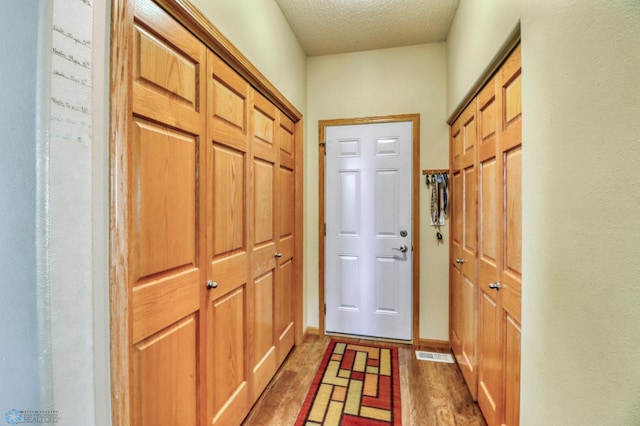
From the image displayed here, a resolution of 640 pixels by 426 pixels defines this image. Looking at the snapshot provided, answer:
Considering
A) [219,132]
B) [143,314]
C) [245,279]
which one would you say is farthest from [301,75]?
[143,314]

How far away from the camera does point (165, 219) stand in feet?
3.52

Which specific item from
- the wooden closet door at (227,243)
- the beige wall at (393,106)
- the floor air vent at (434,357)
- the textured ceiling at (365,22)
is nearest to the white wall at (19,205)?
the wooden closet door at (227,243)

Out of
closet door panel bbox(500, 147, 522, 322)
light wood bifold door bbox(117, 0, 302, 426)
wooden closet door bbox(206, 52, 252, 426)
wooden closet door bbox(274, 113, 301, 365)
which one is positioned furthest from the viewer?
wooden closet door bbox(274, 113, 301, 365)

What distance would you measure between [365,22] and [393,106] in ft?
2.44

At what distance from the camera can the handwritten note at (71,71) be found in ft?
2.16

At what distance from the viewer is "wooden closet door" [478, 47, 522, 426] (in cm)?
126

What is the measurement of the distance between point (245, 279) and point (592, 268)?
1.53 metres

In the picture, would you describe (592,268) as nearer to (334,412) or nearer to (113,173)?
(113,173)

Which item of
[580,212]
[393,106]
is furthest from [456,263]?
[580,212]

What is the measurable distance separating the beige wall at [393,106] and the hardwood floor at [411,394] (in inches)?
17.6

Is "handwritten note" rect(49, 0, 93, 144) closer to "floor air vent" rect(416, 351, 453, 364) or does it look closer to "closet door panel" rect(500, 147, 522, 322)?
"closet door panel" rect(500, 147, 522, 322)

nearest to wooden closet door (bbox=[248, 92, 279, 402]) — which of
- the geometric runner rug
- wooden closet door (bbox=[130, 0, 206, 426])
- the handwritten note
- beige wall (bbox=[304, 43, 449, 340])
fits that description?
the geometric runner rug

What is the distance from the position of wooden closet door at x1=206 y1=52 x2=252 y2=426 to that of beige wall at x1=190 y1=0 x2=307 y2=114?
19 centimetres

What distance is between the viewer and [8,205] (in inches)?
25.4
